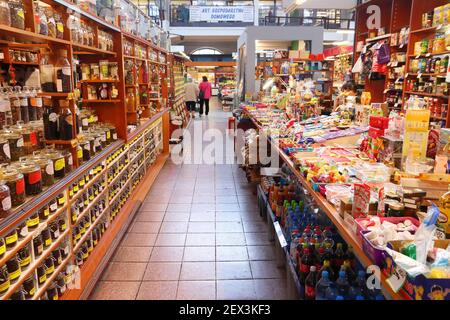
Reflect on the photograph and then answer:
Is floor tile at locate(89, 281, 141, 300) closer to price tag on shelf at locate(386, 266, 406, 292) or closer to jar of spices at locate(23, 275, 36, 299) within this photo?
jar of spices at locate(23, 275, 36, 299)

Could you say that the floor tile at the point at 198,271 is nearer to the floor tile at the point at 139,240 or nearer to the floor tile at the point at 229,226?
the floor tile at the point at 139,240

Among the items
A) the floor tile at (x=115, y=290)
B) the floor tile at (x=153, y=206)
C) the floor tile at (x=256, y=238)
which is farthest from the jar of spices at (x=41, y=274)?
the floor tile at (x=153, y=206)

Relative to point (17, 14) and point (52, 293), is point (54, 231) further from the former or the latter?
point (17, 14)

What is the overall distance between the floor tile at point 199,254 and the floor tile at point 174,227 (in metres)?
0.51

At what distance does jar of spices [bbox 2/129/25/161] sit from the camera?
8.64 ft

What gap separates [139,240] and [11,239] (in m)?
2.15

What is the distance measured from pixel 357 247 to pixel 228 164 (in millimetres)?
6343

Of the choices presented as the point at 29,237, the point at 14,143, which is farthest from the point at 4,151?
the point at 29,237

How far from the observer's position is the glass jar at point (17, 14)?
7.59 ft

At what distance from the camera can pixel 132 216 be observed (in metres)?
4.90

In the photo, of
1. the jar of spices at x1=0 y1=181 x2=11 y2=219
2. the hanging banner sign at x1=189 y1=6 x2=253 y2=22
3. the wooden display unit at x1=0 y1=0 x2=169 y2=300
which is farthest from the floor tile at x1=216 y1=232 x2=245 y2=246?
the hanging banner sign at x1=189 y1=6 x2=253 y2=22

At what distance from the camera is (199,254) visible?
3.96 metres
